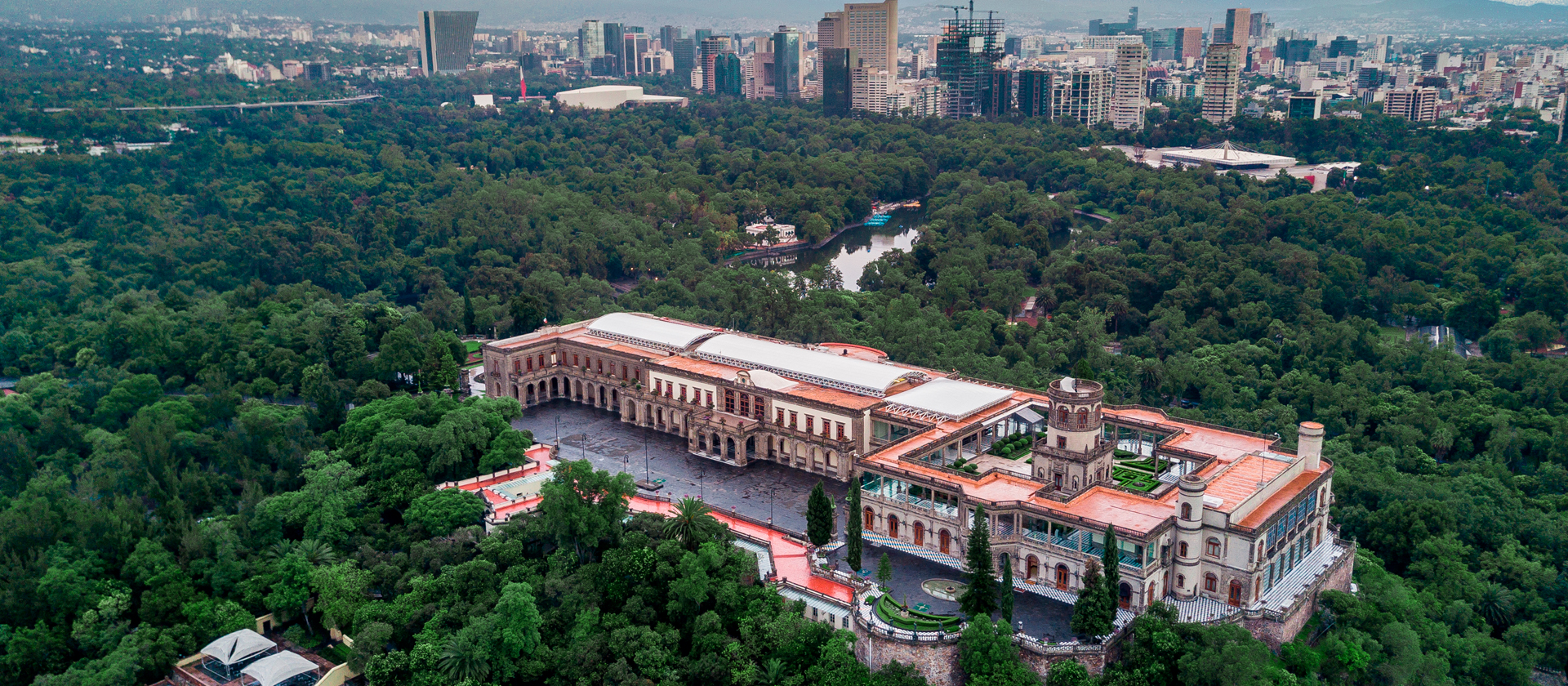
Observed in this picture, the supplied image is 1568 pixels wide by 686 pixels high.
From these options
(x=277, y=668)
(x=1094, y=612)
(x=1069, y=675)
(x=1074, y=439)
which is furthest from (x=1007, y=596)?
(x=277, y=668)

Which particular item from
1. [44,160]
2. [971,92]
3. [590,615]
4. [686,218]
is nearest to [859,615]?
[590,615]

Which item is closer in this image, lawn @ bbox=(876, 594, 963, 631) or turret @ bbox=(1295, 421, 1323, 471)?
lawn @ bbox=(876, 594, 963, 631)

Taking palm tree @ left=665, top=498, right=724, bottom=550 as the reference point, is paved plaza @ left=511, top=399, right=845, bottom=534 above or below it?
below

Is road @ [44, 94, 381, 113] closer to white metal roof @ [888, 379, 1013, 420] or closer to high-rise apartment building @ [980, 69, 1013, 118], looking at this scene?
high-rise apartment building @ [980, 69, 1013, 118]

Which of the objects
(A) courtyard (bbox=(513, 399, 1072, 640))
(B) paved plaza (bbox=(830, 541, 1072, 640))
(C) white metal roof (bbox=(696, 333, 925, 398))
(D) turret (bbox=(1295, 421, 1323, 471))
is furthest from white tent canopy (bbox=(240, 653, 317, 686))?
(D) turret (bbox=(1295, 421, 1323, 471))

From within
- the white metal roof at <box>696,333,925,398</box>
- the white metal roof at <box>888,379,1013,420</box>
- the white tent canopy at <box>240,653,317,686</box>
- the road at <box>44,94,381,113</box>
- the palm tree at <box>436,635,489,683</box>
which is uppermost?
the road at <box>44,94,381,113</box>

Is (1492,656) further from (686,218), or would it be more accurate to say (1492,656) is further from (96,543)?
(686,218)
